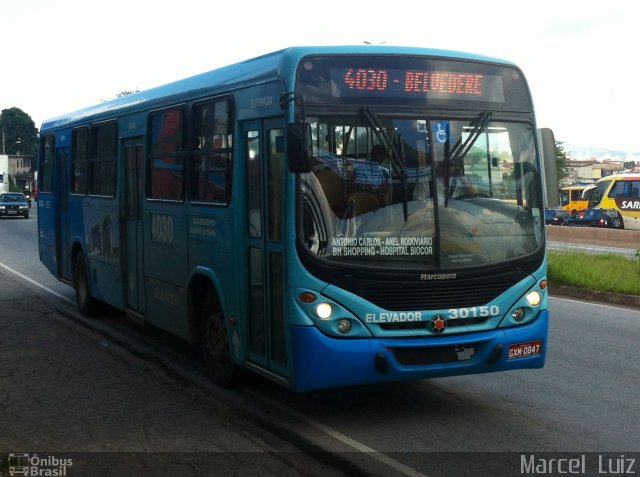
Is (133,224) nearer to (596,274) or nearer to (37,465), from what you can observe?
(37,465)

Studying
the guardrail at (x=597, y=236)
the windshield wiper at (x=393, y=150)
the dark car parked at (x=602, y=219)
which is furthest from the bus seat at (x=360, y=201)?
the dark car parked at (x=602, y=219)

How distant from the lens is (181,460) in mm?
6246

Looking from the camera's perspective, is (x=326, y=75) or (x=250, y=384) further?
(x=250, y=384)

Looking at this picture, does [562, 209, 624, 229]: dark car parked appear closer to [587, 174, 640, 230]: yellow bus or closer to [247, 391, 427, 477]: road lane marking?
[587, 174, 640, 230]: yellow bus

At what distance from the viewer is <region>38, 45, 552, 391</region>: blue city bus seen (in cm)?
670

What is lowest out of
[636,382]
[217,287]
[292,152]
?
[636,382]

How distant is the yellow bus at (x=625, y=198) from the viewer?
49.3 metres

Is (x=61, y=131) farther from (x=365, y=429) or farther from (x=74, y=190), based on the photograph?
(x=365, y=429)

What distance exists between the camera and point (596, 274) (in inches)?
659

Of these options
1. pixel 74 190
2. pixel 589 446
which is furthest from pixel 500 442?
pixel 74 190

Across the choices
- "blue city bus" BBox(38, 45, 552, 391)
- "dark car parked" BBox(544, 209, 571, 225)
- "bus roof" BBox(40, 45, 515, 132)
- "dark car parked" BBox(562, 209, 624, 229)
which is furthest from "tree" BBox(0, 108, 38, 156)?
"blue city bus" BBox(38, 45, 552, 391)

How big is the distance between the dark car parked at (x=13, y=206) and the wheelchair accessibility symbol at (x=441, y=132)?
164 ft

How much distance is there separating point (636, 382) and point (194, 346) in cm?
488

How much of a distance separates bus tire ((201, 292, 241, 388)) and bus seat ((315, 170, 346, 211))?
6.62 feet
